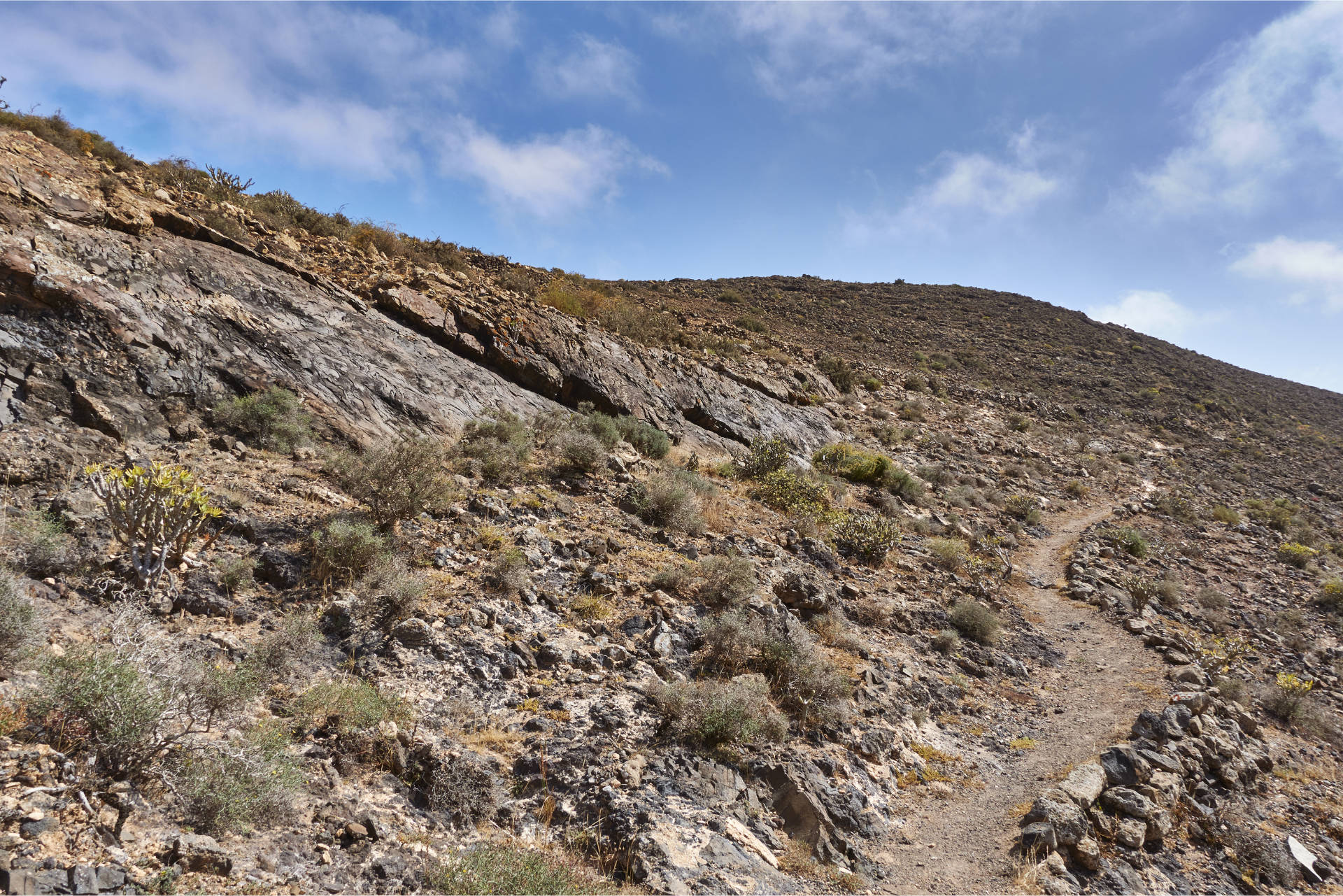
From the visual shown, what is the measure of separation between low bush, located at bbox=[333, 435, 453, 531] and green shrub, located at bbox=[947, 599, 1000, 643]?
24.9ft

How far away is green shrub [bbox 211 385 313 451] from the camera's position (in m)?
7.04

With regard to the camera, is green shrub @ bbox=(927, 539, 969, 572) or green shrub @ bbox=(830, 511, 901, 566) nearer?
green shrub @ bbox=(830, 511, 901, 566)

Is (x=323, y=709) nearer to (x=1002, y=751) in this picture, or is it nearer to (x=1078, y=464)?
(x=1002, y=751)

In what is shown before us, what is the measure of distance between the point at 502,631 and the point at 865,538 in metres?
6.84

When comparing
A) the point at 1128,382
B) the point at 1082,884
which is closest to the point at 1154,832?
the point at 1082,884

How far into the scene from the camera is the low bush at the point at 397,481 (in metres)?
6.40

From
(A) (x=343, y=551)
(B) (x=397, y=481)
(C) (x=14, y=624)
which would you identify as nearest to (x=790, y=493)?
(B) (x=397, y=481)

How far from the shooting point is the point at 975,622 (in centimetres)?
857

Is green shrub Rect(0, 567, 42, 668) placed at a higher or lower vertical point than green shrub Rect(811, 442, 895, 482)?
lower

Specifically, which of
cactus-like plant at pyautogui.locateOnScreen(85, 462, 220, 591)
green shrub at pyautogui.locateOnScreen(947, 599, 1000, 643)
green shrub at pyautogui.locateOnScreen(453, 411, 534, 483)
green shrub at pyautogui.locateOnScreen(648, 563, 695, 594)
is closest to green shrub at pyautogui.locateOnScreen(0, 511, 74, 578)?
cactus-like plant at pyautogui.locateOnScreen(85, 462, 220, 591)

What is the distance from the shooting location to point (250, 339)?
8.14 meters

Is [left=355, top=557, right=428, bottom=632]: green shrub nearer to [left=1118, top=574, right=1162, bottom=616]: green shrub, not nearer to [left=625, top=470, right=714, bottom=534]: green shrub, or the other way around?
[left=625, top=470, right=714, bottom=534]: green shrub

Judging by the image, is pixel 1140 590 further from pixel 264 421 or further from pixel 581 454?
pixel 264 421

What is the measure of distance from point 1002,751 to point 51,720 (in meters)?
7.73
